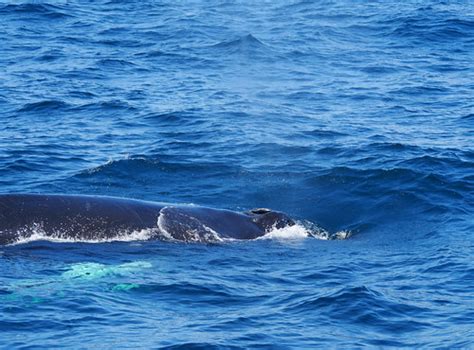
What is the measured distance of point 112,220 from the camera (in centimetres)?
2267

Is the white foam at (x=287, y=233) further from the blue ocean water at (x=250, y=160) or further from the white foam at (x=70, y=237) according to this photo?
the white foam at (x=70, y=237)

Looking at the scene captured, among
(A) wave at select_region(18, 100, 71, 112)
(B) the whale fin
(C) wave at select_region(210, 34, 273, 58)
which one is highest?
(B) the whale fin

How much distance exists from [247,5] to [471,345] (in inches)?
1804

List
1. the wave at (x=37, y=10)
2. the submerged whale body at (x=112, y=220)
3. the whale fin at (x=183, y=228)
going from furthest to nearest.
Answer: the wave at (x=37, y=10), the whale fin at (x=183, y=228), the submerged whale body at (x=112, y=220)

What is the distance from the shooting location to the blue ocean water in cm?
1923

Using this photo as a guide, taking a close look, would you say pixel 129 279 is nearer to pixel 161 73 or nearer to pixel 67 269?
pixel 67 269

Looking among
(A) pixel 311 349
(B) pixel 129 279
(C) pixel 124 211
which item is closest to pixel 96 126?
(C) pixel 124 211

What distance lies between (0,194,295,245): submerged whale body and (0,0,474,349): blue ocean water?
0.33m

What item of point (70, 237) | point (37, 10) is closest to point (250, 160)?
point (70, 237)

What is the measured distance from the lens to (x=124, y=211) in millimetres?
22969

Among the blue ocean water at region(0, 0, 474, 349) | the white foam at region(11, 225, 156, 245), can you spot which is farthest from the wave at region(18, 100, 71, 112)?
the white foam at region(11, 225, 156, 245)

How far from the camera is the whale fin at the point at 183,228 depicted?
23062mm

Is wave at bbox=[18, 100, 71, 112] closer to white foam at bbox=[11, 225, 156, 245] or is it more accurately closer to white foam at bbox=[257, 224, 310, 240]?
white foam at bbox=[257, 224, 310, 240]

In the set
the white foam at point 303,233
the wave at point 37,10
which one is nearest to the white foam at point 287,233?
the white foam at point 303,233
